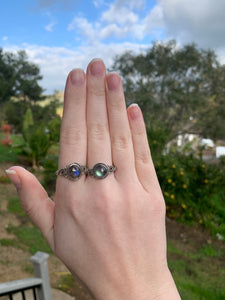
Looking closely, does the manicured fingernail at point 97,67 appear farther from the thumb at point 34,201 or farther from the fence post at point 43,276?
the fence post at point 43,276

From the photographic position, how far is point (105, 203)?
0.59 meters

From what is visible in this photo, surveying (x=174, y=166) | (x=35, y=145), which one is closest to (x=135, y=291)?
(x=174, y=166)

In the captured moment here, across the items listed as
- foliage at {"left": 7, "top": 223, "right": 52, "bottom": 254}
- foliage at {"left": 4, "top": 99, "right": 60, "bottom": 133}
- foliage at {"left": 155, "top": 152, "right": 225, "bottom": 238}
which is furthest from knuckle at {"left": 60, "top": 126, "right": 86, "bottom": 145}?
foliage at {"left": 4, "top": 99, "right": 60, "bottom": 133}

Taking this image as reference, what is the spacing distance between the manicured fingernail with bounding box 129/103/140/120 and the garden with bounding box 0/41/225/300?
0.42 meters

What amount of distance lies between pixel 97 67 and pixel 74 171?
25 cm

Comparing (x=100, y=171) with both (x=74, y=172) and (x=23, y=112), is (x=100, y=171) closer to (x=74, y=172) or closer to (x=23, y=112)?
(x=74, y=172)

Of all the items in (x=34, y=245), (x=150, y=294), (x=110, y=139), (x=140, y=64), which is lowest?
(x=34, y=245)

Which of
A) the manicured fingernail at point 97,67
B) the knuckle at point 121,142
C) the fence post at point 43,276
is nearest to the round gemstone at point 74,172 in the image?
the knuckle at point 121,142

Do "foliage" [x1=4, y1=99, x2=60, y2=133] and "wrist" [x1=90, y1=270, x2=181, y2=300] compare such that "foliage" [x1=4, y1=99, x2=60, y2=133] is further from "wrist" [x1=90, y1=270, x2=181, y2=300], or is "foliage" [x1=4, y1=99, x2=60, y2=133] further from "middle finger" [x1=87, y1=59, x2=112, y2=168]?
"wrist" [x1=90, y1=270, x2=181, y2=300]

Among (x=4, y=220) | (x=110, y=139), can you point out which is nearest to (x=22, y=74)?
(x=4, y=220)

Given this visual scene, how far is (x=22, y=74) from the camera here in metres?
8.82

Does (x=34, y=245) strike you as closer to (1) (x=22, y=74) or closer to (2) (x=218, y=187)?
(2) (x=218, y=187)

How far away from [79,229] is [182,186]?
3.90 m

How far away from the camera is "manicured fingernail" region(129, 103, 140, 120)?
26.0 inches
